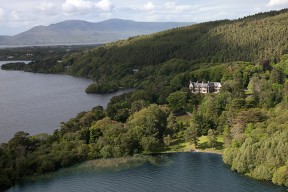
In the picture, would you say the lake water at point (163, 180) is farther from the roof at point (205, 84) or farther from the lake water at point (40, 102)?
the roof at point (205, 84)

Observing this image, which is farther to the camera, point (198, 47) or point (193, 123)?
point (198, 47)

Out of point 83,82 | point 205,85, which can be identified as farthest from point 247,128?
point 83,82

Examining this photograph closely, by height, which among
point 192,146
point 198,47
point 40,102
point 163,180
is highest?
point 198,47

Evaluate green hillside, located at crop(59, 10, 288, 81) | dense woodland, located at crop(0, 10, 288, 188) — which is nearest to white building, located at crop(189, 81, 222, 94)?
dense woodland, located at crop(0, 10, 288, 188)

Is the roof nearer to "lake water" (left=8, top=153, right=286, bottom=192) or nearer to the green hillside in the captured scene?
the green hillside

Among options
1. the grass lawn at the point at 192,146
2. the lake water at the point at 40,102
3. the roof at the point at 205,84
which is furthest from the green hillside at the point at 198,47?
the grass lawn at the point at 192,146

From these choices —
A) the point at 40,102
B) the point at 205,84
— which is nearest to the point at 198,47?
the point at 205,84

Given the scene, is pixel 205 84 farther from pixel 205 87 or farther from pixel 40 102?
pixel 40 102
